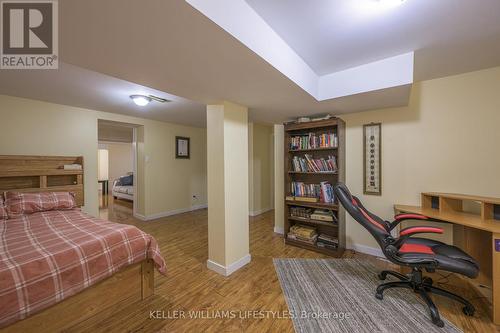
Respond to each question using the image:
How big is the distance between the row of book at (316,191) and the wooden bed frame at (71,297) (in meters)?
2.13

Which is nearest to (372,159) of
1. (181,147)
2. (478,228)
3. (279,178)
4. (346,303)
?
(478,228)

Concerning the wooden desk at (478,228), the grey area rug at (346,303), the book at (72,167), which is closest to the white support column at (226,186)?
the grey area rug at (346,303)

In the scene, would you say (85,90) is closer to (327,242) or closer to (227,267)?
(227,267)

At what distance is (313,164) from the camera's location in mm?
2891

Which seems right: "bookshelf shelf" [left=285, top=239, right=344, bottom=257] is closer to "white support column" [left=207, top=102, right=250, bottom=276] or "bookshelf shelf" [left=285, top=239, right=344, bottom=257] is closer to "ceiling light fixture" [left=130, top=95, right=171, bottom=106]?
"white support column" [left=207, top=102, right=250, bottom=276]

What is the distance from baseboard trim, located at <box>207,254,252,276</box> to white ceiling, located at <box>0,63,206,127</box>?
230 centimetres

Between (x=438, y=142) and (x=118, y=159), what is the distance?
32.7 feet

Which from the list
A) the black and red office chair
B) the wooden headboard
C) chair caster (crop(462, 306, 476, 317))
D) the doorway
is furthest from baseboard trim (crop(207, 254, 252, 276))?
the doorway

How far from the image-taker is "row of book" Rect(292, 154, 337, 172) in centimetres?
275

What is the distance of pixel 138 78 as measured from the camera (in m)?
1.62

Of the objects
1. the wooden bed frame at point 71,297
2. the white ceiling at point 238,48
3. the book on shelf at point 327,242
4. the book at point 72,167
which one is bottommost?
the book on shelf at point 327,242

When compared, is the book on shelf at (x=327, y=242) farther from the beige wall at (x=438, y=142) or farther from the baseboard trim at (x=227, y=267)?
the baseboard trim at (x=227, y=267)

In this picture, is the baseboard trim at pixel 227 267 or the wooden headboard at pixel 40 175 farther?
the wooden headboard at pixel 40 175

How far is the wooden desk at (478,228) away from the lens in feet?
4.91
